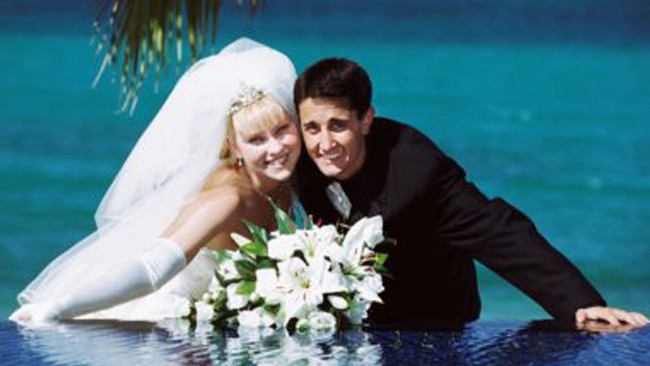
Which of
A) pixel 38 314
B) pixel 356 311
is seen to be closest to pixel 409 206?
pixel 356 311

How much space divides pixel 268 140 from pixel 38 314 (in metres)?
0.82

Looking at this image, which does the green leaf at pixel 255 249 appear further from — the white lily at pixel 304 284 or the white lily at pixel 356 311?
the white lily at pixel 356 311

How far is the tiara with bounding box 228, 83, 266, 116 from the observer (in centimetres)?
464

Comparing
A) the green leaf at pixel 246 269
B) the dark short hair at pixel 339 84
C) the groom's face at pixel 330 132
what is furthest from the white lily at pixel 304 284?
the dark short hair at pixel 339 84

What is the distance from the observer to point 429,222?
180 inches

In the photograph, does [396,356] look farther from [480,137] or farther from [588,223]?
[480,137]

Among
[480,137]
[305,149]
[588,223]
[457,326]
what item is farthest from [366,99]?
[480,137]

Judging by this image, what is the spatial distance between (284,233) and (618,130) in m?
21.8

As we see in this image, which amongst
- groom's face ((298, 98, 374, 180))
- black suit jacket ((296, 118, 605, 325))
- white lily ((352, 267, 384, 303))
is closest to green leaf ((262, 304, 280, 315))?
white lily ((352, 267, 384, 303))

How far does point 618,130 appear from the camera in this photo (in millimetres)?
25422

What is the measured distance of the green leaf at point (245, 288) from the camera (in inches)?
161

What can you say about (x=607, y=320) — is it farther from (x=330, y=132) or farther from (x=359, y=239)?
(x=330, y=132)

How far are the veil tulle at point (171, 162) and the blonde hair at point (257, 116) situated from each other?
0.19 ft

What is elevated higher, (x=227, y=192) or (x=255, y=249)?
(x=227, y=192)
